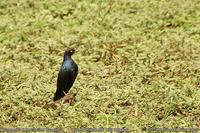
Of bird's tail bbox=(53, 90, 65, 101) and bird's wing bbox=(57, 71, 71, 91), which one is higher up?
bird's wing bbox=(57, 71, 71, 91)

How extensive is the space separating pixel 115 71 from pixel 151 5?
3.37m

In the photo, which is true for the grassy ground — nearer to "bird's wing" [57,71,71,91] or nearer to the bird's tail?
the bird's tail

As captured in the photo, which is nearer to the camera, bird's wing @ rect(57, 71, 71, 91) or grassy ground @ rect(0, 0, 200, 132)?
grassy ground @ rect(0, 0, 200, 132)

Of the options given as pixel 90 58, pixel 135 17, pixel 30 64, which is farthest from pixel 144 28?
pixel 30 64

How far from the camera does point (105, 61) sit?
9.56 metres

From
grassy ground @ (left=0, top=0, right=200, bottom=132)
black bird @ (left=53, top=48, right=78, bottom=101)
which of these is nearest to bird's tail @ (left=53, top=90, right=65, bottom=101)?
black bird @ (left=53, top=48, right=78, bottom=101)

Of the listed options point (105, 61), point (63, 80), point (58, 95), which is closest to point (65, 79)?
point (63, 80)

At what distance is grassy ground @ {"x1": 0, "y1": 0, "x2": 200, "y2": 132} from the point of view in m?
7.30

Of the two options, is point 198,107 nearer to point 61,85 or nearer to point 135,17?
point 61,85

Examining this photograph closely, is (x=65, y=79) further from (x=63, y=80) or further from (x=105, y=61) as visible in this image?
(x=105, y=61)

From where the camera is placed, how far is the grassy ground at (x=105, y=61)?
7301 millimetres

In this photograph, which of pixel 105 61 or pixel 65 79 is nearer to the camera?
pixel 65 79

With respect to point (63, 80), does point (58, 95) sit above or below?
below

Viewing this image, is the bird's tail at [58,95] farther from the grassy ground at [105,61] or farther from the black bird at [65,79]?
the grassy ground at [105,61]
